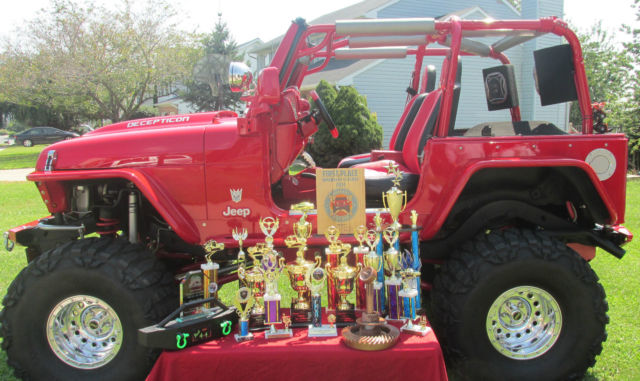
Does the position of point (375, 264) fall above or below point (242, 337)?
above

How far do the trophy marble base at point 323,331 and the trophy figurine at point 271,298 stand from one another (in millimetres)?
117

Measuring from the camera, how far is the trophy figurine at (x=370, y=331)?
8.02ft

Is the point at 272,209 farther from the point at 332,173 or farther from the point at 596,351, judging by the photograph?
the point at 596,351

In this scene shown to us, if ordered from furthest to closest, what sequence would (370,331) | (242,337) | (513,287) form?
(513,287) < (242,337) < (370,331)

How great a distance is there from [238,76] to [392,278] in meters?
1.61

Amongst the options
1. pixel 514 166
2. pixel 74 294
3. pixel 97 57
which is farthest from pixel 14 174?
pixel 514 166

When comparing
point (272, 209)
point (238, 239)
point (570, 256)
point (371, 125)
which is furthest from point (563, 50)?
point (371, 125)

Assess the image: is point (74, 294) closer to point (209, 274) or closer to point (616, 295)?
point (209, 274)

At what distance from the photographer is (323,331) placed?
2674mm

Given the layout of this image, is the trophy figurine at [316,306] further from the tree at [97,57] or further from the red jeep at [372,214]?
the tree at [97,57]

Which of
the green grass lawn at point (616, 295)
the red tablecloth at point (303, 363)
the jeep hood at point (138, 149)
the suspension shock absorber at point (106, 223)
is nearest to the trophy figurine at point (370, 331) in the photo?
the red tablecloth at point (303, 363)

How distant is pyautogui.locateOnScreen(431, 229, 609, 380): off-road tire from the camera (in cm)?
288

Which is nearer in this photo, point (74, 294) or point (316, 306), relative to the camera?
point (316, 306)

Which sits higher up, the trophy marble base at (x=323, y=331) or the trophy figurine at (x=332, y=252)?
the trophy figurine at (x=332, y=252)
